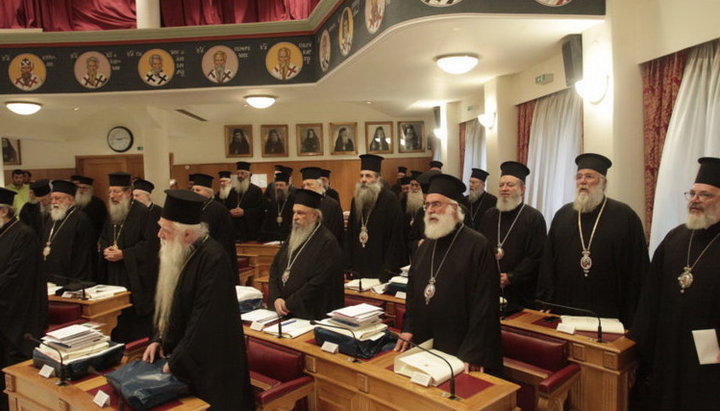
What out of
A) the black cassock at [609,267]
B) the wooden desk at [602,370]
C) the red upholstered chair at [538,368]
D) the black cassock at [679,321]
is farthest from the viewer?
the black cassock at [609,267]

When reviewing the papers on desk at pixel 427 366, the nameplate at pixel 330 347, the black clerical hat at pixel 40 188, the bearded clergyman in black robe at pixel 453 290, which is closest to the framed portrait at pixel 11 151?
the black clerical hat at pixel 40 188

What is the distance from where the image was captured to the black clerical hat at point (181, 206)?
9.45ft

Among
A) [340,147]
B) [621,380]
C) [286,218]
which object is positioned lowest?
[621,380]

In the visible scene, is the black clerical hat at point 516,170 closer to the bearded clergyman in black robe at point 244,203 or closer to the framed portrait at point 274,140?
the bearded clergyman in black robe at point 244,203

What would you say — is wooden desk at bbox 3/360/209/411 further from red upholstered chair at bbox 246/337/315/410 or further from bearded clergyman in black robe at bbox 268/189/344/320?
bearded clergyman in black robe at bbox 268/189/344/320

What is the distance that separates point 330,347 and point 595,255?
2152mm

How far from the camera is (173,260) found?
9.57 feet

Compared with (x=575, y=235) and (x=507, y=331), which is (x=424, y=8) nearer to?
(x=575, y=235)

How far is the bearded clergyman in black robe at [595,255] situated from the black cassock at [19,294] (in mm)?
4063

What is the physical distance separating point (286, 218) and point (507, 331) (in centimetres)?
521

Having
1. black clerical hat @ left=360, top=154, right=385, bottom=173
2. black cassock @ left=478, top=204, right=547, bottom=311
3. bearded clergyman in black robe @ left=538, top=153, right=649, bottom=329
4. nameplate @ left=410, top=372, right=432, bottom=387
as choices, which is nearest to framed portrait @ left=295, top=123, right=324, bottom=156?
black clerical hat @ left=360, top=154, right=385, bottom=173

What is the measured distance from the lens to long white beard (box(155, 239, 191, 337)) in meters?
2.91

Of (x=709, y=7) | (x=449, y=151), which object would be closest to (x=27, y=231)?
(x=709, y=7)

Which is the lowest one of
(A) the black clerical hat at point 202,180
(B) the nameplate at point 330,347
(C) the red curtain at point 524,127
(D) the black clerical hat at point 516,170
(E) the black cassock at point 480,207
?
(B) the nameplate at point 330,347
